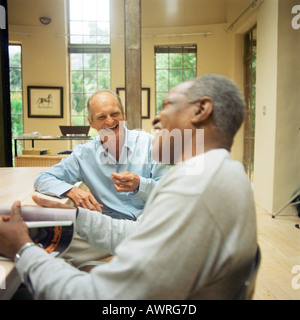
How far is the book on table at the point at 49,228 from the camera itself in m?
0.80

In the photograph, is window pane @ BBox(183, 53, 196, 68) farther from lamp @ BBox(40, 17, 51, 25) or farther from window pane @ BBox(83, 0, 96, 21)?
lamp @ BBox(40, 17, 51, 25)

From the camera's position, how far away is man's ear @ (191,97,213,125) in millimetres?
693

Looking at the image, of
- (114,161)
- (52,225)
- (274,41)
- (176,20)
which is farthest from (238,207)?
(176,20)

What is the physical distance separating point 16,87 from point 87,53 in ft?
5.65

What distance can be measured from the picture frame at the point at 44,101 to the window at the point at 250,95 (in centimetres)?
383

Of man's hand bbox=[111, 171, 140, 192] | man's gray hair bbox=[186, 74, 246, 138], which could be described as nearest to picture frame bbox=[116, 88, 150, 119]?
man's hand bbox=[111, 171, 140, 192]

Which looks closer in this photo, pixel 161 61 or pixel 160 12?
pixel 160 12

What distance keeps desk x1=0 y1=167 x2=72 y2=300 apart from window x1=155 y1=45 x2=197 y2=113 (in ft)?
17.6

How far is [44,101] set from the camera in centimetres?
705

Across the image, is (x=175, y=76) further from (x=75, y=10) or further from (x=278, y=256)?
(x=278, y=256)

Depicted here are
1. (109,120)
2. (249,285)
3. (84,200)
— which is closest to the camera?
(249,285)

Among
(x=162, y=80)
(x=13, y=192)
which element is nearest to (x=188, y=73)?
(x=162, y=80)

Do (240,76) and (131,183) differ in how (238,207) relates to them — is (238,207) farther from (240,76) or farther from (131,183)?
(240,76)

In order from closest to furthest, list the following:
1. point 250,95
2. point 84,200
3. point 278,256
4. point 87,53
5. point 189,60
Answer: point 84,200 < point 278,256 < point 250,95 < point 189,60 < point 87,53
